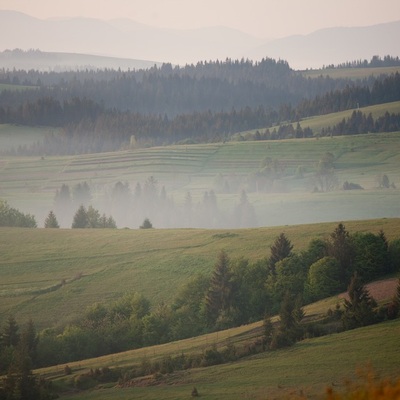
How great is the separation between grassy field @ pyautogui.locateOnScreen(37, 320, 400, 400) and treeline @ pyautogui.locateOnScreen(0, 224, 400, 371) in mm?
15616

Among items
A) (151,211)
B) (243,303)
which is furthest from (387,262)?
(151,211)

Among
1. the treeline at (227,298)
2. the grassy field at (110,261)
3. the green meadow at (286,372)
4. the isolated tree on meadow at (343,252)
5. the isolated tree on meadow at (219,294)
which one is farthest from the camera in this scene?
the grassy field at (110,261)

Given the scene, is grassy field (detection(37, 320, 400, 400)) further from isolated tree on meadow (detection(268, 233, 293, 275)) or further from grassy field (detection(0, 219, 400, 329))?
grassy field (detection(0, 219, 400, 329))

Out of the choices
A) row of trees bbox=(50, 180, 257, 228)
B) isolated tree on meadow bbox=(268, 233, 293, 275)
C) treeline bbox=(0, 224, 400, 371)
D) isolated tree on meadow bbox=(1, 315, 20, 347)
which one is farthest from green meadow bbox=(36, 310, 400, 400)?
row of trees bbox=(50, 180, 257, 228)

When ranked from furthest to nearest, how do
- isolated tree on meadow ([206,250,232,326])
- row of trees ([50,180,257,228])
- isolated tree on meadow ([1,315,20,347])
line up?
1. row of trees ([50,180,257,228])
2. isolated tree on meadow ([206,250,232,326])
3. isolated tree on meadow ([1,315,20,347])

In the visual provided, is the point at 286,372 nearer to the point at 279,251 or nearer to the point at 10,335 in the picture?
the point at 10,335

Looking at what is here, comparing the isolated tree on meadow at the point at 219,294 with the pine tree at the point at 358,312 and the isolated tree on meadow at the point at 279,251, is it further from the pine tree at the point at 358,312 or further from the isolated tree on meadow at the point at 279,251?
the pine tree at the point at 358,312

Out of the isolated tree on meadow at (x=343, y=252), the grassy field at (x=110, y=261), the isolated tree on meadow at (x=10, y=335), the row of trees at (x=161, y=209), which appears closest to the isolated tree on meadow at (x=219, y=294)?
the grassy field at (x=110, y=261)

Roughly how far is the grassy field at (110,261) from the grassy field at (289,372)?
96.4ft

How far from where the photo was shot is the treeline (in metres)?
67.5

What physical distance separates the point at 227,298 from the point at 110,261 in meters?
25.0

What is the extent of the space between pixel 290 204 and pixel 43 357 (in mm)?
119742

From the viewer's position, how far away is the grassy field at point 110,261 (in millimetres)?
80688

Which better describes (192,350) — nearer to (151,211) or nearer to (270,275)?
(270,275)
